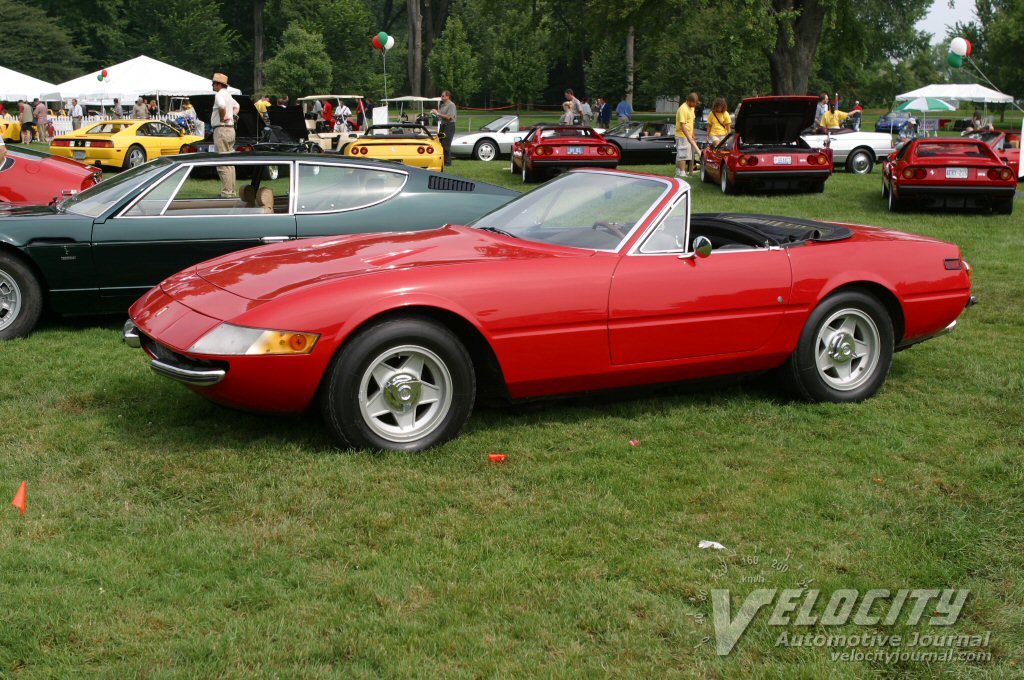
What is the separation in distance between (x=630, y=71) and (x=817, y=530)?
168 feet

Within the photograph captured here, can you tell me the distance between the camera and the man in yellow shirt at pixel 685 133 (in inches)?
704

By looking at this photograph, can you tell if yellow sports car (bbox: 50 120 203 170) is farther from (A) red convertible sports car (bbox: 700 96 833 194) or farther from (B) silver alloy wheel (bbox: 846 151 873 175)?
(B) silver alloy wheel (bbox: 846 151 873 175)

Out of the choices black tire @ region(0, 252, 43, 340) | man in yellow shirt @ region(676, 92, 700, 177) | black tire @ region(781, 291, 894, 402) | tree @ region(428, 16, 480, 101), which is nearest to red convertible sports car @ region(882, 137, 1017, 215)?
man in yellow shirt @ region(676, 92, 700, 177)

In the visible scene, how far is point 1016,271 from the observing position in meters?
9.81

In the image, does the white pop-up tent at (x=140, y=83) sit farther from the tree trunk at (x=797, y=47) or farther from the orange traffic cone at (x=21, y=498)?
the orange traffic cone at (x=21, y=498)

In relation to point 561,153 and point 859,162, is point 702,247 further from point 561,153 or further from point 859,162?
point 859,162

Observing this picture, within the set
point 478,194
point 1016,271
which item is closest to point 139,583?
point 478,194

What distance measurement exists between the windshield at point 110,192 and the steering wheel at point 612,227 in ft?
11.8

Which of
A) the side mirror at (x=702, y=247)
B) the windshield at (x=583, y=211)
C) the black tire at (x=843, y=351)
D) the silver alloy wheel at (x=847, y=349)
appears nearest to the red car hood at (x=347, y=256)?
the windshield at (x=583, y=211)

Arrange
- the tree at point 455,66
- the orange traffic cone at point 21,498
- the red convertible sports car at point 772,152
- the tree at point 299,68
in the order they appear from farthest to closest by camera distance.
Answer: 1. the tree at point 299,68
2. the tree at point 455,66
3. the red convertible sports car at point 772,152
4. the orange traffic cone at point 21,498

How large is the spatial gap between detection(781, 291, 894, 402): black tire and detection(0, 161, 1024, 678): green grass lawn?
Answer: 0.43 ft

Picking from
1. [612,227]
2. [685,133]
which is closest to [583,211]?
[612,227]

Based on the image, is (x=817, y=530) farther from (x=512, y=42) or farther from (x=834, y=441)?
(x=512, y=42)

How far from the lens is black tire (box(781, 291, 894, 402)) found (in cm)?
546
